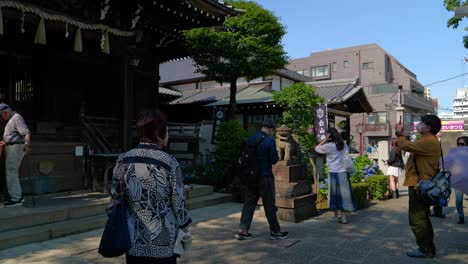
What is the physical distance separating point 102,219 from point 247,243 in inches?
106

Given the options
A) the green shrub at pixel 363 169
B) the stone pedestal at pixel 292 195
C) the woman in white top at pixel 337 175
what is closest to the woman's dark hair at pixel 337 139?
the woman in white top at pixel 337 175

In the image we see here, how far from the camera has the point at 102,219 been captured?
6.35 meters

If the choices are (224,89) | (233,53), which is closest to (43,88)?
(233,53)

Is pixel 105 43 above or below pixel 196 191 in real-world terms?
above

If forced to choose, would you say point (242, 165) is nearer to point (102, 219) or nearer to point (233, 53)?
point (102, 219)

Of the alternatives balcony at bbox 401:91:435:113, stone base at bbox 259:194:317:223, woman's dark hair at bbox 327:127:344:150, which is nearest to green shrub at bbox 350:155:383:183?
stone base at bbox 259:194:317:223

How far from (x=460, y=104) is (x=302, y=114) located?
8853cm

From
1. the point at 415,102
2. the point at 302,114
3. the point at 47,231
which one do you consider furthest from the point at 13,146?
the point at 415,102

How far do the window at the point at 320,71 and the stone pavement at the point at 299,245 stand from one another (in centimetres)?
5023

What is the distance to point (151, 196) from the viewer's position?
2.53 m

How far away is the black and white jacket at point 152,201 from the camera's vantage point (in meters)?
2.50

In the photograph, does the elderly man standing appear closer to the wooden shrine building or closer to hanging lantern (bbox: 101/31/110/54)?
the wooden shrine building

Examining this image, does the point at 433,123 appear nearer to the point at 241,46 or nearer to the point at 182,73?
the point at 241,46

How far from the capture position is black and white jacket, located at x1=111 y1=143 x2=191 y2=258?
250 cm
